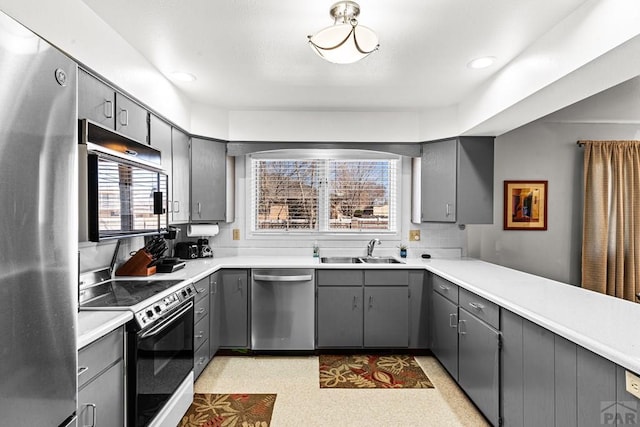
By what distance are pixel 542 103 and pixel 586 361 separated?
1.63 metres

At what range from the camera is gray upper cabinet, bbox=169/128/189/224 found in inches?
116

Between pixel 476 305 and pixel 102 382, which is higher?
pixel 476 305

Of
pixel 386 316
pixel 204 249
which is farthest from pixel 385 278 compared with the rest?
pixel 204 249

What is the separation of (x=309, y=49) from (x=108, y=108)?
1265 millimetres

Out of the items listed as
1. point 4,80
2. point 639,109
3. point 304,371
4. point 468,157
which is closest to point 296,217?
point 304,371

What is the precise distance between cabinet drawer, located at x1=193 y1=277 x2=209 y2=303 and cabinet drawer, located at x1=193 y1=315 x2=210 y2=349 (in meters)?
0.19

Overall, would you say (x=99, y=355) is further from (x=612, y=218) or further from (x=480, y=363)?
(x=612, y=218)

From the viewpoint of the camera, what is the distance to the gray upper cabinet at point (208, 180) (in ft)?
10.9

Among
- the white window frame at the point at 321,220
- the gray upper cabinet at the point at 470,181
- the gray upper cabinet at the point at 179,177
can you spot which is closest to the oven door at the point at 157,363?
the gray upper cabinet at the point at 179,177

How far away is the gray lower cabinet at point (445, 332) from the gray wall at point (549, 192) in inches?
40.7

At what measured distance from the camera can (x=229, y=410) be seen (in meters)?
2.36

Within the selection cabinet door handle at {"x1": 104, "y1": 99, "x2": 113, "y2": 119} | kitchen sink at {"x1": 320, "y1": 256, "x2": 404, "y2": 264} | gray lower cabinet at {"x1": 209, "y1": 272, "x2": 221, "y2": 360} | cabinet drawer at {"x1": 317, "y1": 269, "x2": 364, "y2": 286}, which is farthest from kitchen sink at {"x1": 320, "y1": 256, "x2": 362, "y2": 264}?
cabinet door handle at {"x1": 104, "y1": 99, "x2": 113, "y2": 119}

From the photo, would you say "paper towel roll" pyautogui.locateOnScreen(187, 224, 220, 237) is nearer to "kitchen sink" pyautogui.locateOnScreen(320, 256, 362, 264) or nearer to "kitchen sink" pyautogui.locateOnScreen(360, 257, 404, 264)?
"kitchen sink" pyautogui.locateOnScreen(320, 256, 362, 264)

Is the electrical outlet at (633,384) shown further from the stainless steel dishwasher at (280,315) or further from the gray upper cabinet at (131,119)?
the gray upper cabinet at (131,119)
